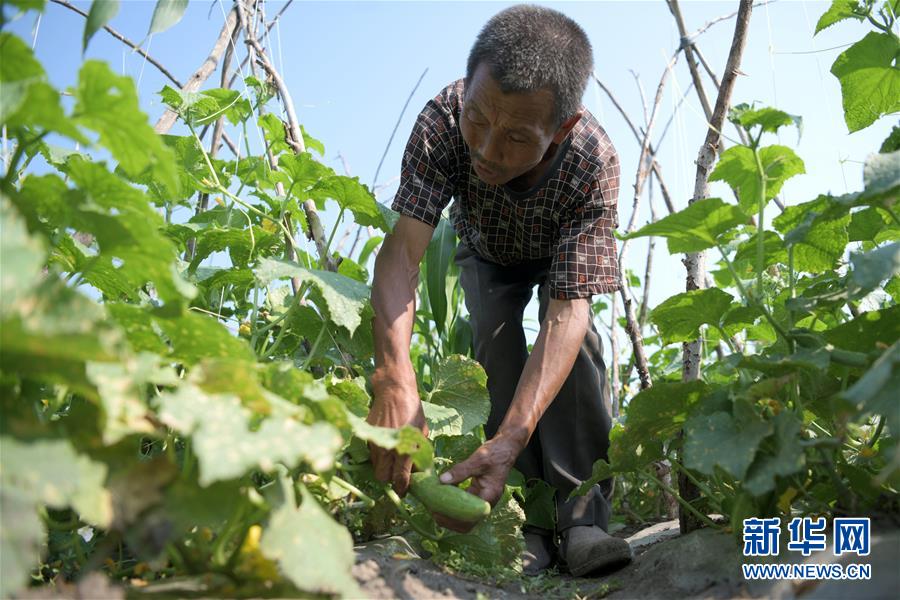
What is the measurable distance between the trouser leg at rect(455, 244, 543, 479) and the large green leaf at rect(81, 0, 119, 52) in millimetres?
1710

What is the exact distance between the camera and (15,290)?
0.98 metres

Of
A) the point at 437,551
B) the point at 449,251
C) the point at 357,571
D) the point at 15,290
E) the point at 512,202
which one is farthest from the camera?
the point at 449,251

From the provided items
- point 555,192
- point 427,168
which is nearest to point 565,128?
point 555,192

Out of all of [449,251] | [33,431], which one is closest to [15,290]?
[33,431]

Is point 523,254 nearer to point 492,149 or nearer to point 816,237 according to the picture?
point 492,149

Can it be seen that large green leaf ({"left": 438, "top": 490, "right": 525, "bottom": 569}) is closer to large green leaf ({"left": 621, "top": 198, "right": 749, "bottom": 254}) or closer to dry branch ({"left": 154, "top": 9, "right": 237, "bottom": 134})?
large green leaf ({"left": 621, "top": 198, "right": 749, "bottom": 254})

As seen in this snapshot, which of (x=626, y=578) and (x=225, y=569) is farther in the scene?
(x=626, y=578)

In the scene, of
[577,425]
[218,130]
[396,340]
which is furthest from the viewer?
[218,130]

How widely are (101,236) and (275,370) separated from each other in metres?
0.34

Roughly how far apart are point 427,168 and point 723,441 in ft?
4.00

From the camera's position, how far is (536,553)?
8.04 feet

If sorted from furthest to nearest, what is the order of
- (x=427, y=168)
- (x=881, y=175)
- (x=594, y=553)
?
(x=427, y=168) < (x=594, y=553) < (x=881, y=175)

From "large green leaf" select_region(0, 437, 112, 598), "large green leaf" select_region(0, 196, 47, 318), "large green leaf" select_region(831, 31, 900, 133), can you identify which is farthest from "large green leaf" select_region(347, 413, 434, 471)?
"large green leaf" select_region(831, 31, 900, 133)

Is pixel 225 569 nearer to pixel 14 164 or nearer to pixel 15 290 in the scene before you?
pixel 15 290
